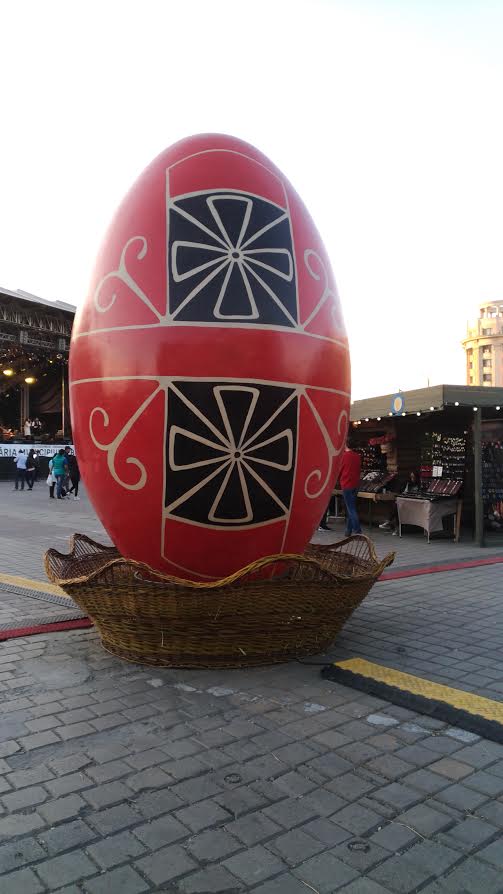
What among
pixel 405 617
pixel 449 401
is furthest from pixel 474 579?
pixel 449 401

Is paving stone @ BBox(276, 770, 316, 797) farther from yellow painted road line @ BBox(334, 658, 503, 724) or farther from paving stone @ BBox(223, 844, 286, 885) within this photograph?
yellow painted road line @ BBox(334, 658, 503, 724)

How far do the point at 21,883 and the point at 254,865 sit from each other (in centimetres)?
79

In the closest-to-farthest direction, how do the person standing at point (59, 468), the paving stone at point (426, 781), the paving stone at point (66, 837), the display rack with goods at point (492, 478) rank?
the paving stone at point (66, 837), the paving stone at point (426, 781), the display rack with goods at point (492, 478), the person standing at point (59, 468)

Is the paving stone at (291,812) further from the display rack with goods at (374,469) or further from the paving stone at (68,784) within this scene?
the display rack with goods at (374,469)

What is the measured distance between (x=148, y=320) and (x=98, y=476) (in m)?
1.13

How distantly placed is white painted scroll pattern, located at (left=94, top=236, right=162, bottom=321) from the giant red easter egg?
1 cm

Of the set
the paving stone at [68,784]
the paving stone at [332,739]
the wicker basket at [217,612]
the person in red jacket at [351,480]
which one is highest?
the person in red jacket at [351,480]

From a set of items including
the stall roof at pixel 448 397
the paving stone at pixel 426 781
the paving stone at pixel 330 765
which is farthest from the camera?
the stall roof at pixel 448 397

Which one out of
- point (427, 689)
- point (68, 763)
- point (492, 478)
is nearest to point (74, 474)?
point (492, 478)

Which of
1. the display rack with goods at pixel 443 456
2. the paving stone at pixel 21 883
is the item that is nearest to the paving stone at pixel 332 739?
the paving stone at pixel 21 883

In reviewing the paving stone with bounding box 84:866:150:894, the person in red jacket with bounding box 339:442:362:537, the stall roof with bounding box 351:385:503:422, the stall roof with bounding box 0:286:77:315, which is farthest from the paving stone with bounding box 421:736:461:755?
the stall roof with bounding box 0:286:77:315

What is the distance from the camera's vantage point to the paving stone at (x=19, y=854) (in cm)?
231

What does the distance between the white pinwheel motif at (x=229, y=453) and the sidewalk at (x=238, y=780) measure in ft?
3.47

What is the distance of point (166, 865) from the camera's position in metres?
2.32
